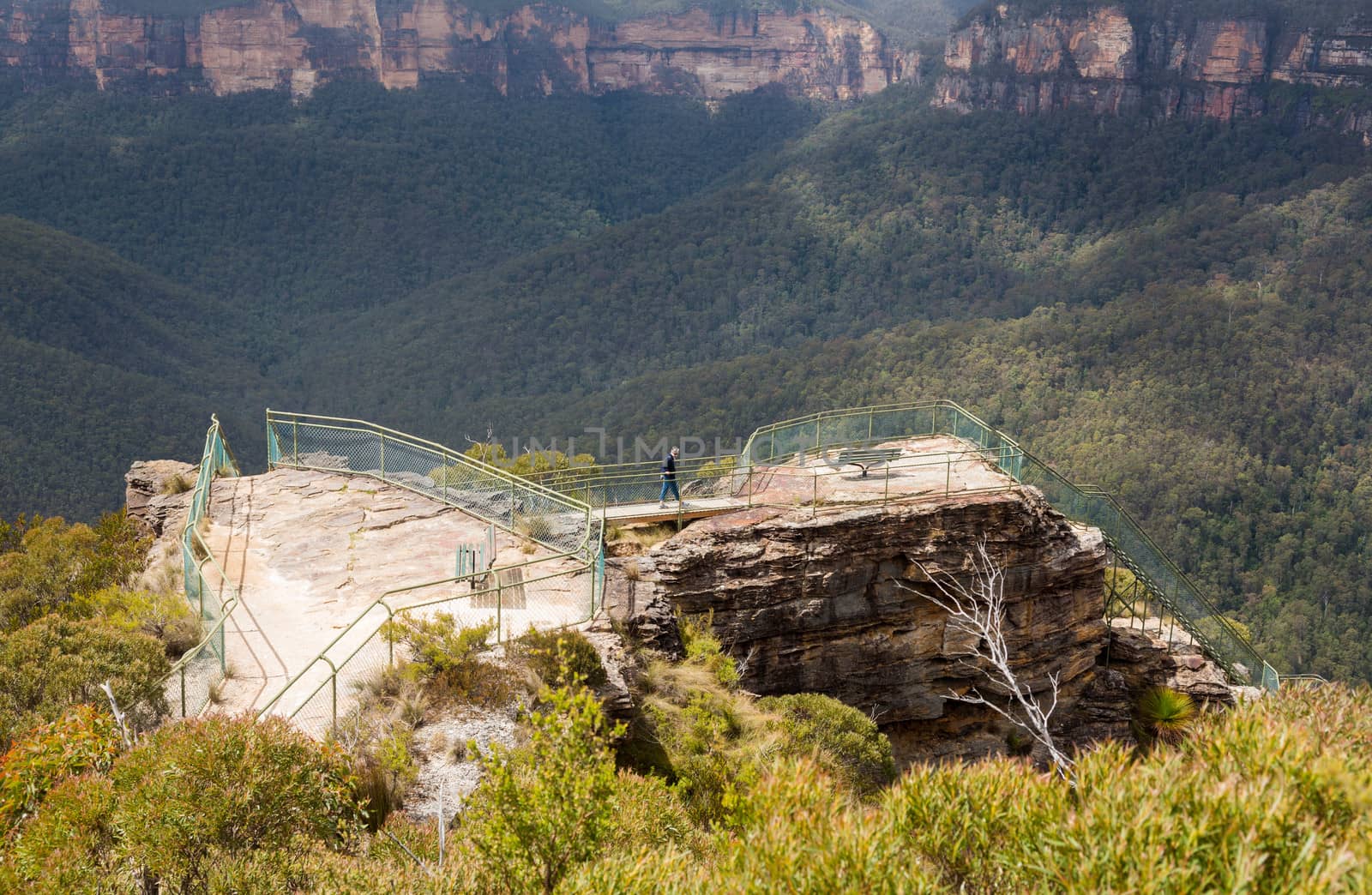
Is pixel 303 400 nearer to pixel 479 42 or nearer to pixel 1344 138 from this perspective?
pixel 479 42

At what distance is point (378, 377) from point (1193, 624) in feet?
291

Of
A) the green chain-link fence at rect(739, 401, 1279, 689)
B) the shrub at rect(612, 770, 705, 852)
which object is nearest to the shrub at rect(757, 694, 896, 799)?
the shrub at rect(612, 770, 705, 852)

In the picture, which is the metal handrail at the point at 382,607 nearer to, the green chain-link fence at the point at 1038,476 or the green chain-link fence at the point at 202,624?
the green chain-link fence at the point at 202,624

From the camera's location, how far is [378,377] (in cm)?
10525

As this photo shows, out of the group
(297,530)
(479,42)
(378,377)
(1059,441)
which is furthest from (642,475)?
(479,42)

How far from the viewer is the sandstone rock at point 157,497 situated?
23109 millimetres

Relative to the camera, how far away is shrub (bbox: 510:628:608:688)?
15.5 m

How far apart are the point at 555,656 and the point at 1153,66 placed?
441 feet

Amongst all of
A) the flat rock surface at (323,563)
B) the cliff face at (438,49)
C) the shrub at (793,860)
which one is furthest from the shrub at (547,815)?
the cliff face at (438,49)

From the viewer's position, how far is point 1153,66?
129 metres

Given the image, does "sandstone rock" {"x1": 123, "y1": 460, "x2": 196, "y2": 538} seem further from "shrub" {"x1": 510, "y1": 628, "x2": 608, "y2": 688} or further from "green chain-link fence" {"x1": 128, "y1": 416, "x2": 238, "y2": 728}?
"shrub" {"x1": 510, "y1": 628, "x2": 608, "y2": 688}

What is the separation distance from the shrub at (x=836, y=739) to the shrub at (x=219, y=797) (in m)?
7.01

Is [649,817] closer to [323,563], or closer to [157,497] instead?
[323,563]

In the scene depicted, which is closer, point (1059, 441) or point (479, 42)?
point (1059, 441)
